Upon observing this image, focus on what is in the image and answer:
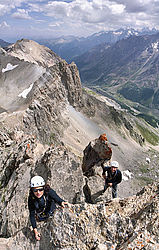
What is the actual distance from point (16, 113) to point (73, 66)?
51016mm

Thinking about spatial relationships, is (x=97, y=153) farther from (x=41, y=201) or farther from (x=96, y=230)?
(x=41, y=201)

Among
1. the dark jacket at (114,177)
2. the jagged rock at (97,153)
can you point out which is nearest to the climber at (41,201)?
the dark jacket at (114,177)

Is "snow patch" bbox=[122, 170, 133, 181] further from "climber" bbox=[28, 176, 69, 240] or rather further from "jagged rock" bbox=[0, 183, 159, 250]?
"climber" bbox=[28, 176, 69, 240]

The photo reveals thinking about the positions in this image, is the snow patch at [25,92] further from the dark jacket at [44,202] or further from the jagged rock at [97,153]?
the dark jacket at [44,202]

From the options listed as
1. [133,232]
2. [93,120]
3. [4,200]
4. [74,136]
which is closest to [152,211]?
[133,232]

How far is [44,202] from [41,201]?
203 mm

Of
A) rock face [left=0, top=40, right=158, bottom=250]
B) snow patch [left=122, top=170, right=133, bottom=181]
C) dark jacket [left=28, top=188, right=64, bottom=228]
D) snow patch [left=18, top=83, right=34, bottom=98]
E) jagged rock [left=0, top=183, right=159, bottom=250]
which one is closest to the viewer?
jagged rock [left=0, top=183, right=159, bottom=250]

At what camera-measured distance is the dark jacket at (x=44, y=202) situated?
10.7 metres

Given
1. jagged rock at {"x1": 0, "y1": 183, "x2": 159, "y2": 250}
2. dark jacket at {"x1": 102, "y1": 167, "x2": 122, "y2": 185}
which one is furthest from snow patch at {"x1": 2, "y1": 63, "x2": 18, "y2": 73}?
jagged rock at {"x1": 0, "y1": 183, "x2": 159, "y2": 250}

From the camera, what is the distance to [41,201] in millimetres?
10773

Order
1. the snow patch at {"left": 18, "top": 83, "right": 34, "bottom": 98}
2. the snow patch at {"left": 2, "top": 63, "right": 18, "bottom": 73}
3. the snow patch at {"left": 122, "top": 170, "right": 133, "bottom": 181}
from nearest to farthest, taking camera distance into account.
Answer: the snow patch at {"left": 122, "top": 170, "right": 133, "bottom": 181} < the snow patch at {"left": 18, "top": 83, "right": 34, "bottom": 98} < the snow patch at {"left": 2, "top": 63, "right": 18, "bottom": 73}

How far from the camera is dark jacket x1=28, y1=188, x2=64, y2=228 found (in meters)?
10.7

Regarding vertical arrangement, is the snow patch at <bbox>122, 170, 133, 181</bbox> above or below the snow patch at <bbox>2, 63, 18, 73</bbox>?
below

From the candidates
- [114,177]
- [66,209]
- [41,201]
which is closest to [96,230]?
[66,209]
